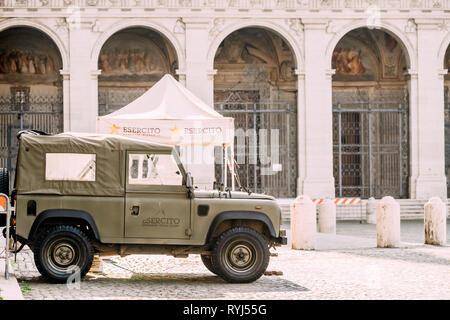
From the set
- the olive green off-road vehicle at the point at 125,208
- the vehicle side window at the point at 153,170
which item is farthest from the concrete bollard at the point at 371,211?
the vehicle side window at the point at 153,170

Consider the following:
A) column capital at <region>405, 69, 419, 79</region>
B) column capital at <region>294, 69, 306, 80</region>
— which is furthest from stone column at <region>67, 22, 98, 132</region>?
column capital at <region>405, 69, 419, 79</region>

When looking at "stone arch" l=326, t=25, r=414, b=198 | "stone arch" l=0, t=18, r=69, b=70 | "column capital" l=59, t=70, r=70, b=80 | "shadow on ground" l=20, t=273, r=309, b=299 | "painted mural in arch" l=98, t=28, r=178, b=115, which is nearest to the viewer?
"shadow on ground" l=20, t=273, r=309, b=299

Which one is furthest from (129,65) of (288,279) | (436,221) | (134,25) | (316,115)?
(288,279)

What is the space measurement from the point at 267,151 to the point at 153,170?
1879 centimetres

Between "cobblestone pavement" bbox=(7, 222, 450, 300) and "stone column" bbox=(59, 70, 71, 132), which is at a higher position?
"stone column" bbox=(59, 70, 71, 132)

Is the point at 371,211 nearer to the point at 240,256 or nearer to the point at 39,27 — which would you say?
the point at 39,27

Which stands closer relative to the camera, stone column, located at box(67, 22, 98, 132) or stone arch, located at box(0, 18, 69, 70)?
stone arch, located at box(0, 18, 69, 70)

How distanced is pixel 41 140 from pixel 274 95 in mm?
20418

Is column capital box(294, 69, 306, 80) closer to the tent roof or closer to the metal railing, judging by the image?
the metal railing

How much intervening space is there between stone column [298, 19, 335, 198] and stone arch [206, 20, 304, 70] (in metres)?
0.32

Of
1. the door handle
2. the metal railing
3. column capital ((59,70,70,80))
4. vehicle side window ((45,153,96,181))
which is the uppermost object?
the metal railing

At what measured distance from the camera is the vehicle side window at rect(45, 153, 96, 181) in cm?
997

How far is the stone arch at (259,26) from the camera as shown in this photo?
26.2 metres

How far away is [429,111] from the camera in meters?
26.9
